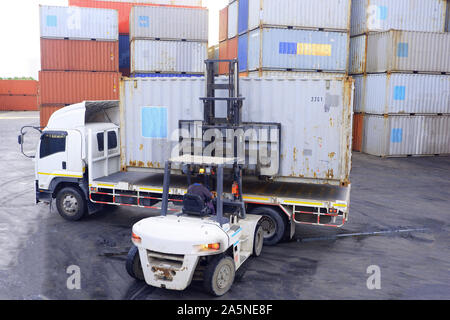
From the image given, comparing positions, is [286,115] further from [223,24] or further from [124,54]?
[124,54]

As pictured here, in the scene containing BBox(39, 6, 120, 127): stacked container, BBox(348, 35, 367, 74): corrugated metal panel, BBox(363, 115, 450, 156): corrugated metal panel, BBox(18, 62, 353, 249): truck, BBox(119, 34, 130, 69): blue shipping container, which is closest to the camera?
BBox(18, 62, 353, 249): truck

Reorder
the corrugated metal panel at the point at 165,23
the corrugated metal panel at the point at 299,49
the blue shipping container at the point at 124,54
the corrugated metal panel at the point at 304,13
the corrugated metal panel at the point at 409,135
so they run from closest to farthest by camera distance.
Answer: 1. the corrugated metal panel at the point at 304,13
2. the corrugated metal panel at the point at 299,49
3. the corrugated metal panel at the point at 409,135
4. the corrugated metal panel at the point at 165,23
5. the blue shipping container at the point at 124,54

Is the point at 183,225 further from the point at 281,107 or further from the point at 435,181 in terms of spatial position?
the point at 435,181

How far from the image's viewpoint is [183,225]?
698 cm

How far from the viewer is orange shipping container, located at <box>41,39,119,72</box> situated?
2588 centimetres

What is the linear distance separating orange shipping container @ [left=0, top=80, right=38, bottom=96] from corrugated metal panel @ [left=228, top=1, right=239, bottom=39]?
124 feet

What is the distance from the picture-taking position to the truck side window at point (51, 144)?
1103cm

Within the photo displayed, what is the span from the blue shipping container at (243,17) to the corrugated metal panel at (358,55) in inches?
261

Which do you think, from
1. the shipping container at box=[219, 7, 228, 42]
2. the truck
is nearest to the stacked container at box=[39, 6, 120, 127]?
the shipping container at box=[219, 7, 228, 42]

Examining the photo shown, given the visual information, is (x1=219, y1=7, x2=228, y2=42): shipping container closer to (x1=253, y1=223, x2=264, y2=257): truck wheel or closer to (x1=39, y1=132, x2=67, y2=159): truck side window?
(x1=39, y1=132, x2=67, y2=159): truck side window

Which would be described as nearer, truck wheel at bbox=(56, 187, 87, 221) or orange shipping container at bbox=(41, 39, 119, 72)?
truck wheel at bbox=(56, 187, 87, 221)

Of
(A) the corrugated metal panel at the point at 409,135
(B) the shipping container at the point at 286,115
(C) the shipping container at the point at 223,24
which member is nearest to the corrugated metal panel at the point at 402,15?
(A) the corrugated metal panel at the point at 409,135

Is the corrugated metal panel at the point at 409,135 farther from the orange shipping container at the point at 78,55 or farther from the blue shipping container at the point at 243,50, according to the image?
the orange shipping container at the point at 78,55

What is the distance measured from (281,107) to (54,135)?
5734 mm
